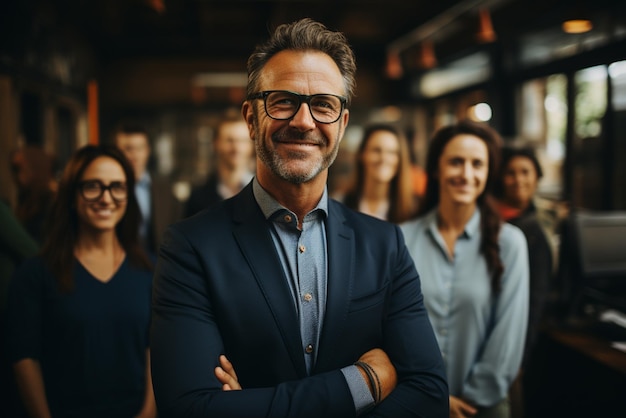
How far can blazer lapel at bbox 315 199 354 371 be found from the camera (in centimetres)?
139

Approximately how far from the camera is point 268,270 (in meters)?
1.39

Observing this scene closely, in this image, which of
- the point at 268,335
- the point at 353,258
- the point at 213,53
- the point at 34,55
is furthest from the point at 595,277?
the point at 213,53

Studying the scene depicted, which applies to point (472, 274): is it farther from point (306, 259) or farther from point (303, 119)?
point (303, 119)

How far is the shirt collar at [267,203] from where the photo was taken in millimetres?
1465

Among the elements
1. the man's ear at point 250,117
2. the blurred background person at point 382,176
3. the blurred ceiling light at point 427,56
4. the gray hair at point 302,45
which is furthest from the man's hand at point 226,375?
the blurred ceiling light at point 427,56

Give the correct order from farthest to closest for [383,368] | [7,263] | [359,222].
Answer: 1. [7,263]
2. [359,222]
3. [383,368]

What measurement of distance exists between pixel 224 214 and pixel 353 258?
354 millimetres

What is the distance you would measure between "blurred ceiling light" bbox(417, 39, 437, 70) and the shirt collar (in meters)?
5.73

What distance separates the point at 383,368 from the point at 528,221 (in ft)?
5.66

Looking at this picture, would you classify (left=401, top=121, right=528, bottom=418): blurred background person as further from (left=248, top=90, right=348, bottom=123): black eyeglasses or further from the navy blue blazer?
(left=248, top=90, right=348, bottom=123): black eyeglasses

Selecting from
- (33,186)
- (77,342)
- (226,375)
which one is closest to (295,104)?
A: (226,375)

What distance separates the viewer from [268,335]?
1.34m

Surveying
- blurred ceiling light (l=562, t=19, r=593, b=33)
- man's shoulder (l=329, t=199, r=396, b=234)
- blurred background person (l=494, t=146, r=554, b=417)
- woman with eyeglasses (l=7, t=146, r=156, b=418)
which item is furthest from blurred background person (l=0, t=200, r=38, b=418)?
blurred ceiling light (l=562, t=19, r=593, b=33)

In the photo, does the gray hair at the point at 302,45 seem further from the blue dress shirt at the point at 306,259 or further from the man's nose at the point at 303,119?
the blue dress shirt at the point at 306,259
